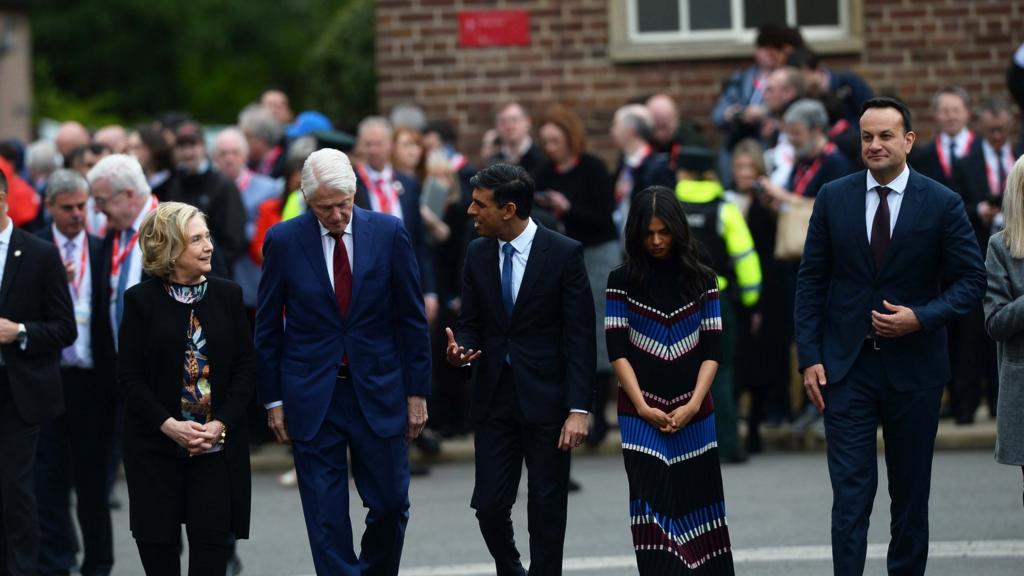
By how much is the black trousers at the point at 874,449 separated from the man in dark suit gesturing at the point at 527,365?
1.16 meters

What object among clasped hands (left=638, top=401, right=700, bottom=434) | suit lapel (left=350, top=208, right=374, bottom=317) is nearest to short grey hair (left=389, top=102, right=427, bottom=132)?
suit lapel (left=350, top=208, right=374, bottom=317)

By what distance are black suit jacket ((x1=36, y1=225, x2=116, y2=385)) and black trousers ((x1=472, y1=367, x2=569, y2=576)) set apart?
2.53 meters

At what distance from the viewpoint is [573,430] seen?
830 centimetres

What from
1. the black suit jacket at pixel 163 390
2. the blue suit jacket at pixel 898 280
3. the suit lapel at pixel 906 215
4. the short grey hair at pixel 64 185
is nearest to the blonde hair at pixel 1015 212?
the blue suit jacket at pixel 898 280

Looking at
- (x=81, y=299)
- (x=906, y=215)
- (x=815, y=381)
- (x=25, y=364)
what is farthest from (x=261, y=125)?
(x=906, y=215)

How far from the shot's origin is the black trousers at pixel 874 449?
823 centimetres

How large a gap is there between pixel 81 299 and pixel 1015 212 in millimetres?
5049

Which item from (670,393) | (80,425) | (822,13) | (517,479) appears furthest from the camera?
(822,13)

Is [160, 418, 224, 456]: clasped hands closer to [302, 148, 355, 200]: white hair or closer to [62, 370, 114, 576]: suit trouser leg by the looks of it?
[302, 148, 355, 200]: white hair

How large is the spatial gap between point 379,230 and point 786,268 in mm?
5851

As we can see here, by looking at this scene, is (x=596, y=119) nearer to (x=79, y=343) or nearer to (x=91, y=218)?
(x=91, y=218)

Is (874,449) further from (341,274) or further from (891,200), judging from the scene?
(341,274)

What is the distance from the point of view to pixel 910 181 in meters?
8.30

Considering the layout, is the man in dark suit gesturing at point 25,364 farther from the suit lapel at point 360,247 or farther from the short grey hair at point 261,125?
the short grey hair at point 261,125
